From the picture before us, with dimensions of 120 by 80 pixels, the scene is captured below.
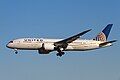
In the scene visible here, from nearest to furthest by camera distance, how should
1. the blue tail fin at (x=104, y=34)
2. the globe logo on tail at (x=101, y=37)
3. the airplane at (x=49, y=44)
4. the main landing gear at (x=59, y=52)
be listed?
the airplane at (x=49, y=44), the main landing gear at (x=59, y=52), the globe logo on tail at (x=101, y=37), the blue tail fin at (x=104, y=34)

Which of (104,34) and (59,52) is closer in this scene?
(59,52)

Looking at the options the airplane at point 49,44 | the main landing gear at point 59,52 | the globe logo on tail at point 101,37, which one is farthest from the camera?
the globe logo on tail at point 101,37

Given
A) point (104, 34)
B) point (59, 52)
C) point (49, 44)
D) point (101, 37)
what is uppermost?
point (104, 34)

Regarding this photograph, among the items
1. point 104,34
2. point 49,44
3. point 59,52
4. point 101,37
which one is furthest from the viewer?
point 104,34

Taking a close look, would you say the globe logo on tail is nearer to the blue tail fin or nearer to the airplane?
the blue tail fin

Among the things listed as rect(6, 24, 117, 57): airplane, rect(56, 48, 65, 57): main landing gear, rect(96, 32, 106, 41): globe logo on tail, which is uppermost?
rect(96, 32, 106, 41): globe logo on tail

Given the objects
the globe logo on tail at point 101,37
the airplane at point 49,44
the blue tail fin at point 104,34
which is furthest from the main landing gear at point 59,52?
the globe logo on tail at point 101,37

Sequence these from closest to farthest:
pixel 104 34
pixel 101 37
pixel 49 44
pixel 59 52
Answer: pixel 49 44 → pixel 59 52 → pixel 101 37 → pixel 104 34

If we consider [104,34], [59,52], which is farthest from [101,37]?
[59,52]

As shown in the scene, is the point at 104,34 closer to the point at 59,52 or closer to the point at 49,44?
the point at 59,52

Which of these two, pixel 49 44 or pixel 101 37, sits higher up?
pixel 101 37

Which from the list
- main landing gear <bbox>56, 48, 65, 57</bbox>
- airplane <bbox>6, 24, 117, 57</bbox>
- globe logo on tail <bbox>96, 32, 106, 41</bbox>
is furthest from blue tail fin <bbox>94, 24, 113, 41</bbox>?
main landing gear <bbox>56, 48, 65, 57</bbox>

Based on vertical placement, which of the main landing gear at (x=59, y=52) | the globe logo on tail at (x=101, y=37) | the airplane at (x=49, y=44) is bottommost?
the main landing gear at (x=59, y=52)

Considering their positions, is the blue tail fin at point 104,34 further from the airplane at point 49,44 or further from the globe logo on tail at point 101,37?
the airplane at point 49,44
